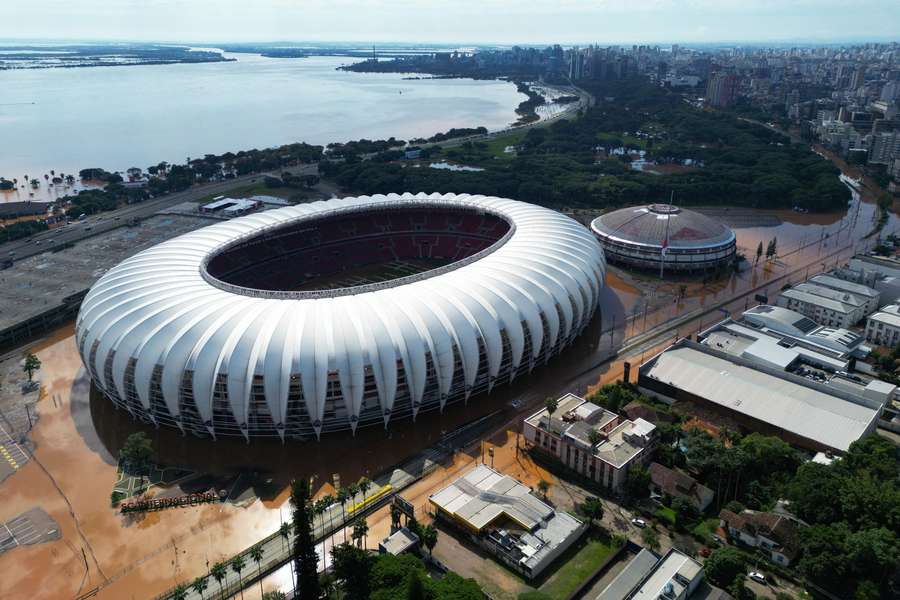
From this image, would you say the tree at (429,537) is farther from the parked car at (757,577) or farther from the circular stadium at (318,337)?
the parked car at (757,577)

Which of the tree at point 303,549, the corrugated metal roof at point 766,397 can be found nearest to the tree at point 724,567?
the corrugated metal roof at point 766,397

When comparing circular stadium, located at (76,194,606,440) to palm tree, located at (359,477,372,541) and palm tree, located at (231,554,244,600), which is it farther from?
palm tree, located at (231,554,244,600)

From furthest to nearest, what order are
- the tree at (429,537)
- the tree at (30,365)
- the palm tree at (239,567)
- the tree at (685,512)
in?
the tree at (30,365)
the tree at (685,512)
the tree at (429,537)
the palm tree at (239,567)

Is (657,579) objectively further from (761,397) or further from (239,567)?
(239,567)

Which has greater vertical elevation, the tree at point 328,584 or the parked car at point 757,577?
the tree at point 328,584

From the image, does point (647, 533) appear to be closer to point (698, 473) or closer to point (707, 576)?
point (707, 576)

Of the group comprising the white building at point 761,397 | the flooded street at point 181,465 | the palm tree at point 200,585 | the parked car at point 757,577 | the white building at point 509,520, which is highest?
the white building at point 761,397

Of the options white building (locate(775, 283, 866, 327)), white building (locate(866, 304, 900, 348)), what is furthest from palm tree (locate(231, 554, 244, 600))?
white building (locate(866, 304, 900, 348))
